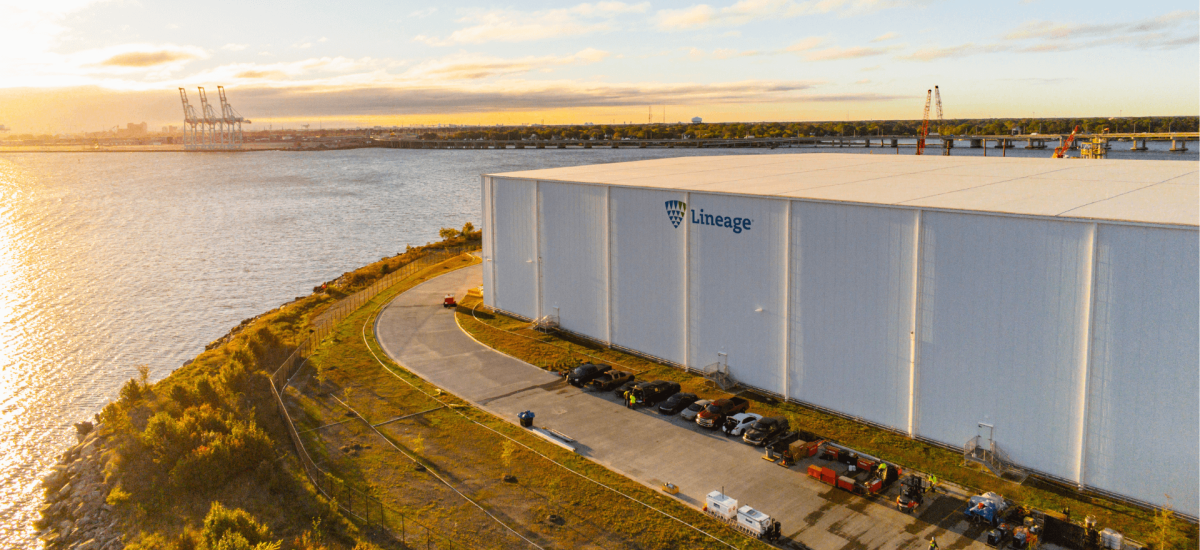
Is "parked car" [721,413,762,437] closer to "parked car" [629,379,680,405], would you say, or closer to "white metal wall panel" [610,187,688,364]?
"parked car" [629,379,680,405]

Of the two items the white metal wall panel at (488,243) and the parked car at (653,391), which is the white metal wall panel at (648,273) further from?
the white metal wall panel at (488,243)

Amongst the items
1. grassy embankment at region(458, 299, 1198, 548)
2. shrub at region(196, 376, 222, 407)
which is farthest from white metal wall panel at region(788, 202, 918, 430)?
shrub at region(196, 376, 222, 407)

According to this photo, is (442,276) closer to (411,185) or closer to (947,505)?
(947,505)

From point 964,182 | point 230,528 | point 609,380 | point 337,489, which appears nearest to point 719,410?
point 609,380

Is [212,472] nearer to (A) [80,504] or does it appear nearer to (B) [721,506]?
(A) [80,504]

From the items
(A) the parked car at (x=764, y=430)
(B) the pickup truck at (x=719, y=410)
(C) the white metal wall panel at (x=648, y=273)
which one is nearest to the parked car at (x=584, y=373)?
(C) the white metal wall panel at (x=648, y=273)

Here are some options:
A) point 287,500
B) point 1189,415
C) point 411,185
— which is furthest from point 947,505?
point 411,185
